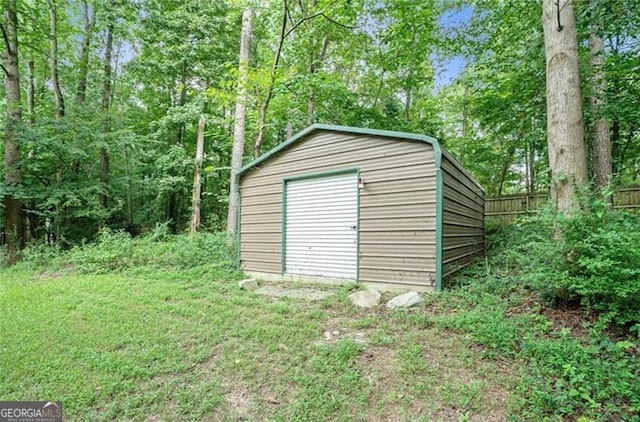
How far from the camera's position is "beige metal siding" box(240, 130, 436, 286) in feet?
14.7

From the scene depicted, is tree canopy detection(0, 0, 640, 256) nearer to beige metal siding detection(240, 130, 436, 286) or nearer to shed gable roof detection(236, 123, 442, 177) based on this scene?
shed gable roof detection(236, 123, 442, 177)

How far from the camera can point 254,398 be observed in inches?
86.2

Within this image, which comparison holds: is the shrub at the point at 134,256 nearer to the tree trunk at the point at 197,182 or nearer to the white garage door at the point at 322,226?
the white garage door at the point at 322,226

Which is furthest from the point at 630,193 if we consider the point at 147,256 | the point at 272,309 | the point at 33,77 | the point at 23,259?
the point at 33,77

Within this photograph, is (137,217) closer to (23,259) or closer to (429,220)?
(23,259)

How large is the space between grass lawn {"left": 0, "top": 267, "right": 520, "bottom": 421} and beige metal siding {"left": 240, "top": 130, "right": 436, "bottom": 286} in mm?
926

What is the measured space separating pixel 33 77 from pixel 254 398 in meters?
13.8

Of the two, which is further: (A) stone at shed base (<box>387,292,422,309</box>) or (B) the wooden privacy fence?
(B) the wooden privacy fence

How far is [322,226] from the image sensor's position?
5.56 m

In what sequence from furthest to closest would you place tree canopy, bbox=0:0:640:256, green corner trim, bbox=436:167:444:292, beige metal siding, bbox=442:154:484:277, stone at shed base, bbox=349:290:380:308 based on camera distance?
tree canopy, bbox=0:0:640:256, beige metal siding, bbox=442:154:484:277, green corner trim, bbox=436:167:444:292, stone at shed base, bbox=349:290:380:308

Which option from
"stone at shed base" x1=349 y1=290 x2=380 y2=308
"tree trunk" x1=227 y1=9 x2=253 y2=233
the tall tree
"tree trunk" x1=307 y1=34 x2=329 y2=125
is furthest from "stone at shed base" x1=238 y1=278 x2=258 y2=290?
the tall tree

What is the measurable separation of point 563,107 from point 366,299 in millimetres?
3306

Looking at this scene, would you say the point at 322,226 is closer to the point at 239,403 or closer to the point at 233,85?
the point at 239,403

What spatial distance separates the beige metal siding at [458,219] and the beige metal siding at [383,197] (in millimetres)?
307
